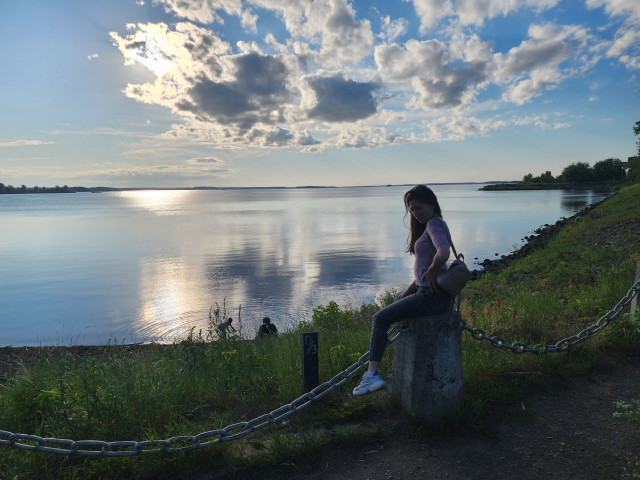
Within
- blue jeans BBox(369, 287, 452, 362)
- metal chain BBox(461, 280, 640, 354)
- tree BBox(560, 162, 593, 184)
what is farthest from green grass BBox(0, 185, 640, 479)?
tree BBox(560, 162, 593, 184)

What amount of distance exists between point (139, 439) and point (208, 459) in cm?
85

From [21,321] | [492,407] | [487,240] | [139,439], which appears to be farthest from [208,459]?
[487,240]

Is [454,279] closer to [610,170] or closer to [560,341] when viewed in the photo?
[560,341]

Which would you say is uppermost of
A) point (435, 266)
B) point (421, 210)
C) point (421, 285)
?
point (421, 210)

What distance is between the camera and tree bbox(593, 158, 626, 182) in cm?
12925

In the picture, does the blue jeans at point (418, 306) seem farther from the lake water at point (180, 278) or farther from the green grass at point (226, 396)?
the lake water at point (180, 278)

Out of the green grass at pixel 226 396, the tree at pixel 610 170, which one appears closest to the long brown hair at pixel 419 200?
the green grass at pixel 226 396

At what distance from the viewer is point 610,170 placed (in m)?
130

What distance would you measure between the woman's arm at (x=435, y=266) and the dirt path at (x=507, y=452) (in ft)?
4.73

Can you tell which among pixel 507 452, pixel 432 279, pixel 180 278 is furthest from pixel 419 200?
pixel 180 278

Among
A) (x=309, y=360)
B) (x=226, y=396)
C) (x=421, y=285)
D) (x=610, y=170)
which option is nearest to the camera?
(x=421, y=285)

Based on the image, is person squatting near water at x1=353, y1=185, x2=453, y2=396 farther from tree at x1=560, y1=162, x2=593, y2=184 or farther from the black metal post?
tree at x1=560, y1=162, x2=593, y2=184

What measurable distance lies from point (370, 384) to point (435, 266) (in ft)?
4.48

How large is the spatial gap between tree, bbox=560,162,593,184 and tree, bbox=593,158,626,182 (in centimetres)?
364
